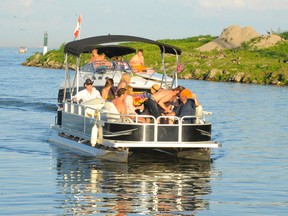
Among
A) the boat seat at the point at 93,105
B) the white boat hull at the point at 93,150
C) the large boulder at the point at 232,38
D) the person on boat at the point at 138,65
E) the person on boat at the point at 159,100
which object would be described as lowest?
the white boat hull at the point at 93,150

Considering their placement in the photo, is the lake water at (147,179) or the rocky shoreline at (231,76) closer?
the lake water at (147,179)

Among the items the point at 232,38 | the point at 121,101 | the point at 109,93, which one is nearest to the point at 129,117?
the point at 121,101

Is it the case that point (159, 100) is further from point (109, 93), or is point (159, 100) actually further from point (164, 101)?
point (109, 93)

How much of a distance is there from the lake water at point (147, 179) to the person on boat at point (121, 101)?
4.15ft

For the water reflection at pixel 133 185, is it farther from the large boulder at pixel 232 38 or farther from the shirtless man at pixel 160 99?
the large boulder at pixel 232 38

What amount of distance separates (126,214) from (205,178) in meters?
4.72

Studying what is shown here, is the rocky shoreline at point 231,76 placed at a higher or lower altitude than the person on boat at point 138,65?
lower

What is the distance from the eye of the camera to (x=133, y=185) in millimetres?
17250

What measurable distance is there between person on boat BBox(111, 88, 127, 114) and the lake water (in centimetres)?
127

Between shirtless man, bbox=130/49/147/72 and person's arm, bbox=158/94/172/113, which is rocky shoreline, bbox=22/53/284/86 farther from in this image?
person's arm, bbox=158/94/172/113

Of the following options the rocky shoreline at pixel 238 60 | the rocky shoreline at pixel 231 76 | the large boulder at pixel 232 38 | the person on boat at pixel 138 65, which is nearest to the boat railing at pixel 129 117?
the person on boat at pixel 138 65

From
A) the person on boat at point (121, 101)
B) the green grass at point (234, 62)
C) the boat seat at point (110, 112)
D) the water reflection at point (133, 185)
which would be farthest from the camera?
the green grass at point (234, 62)

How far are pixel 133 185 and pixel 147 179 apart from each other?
0.96m

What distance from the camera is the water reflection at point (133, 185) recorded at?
580 inches
